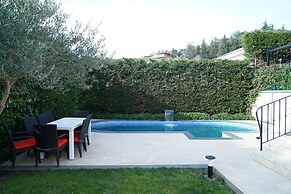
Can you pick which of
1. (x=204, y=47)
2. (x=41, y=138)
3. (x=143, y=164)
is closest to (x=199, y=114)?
(x=143, y=164)

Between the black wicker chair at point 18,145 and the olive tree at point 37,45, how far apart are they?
182 centimetres

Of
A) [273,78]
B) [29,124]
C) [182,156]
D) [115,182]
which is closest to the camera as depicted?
[115,182]

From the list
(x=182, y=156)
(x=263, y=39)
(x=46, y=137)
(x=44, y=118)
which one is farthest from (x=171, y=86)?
(x=46, y=137)

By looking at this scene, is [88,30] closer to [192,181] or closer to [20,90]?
[20,90]

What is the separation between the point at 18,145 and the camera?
650 cm

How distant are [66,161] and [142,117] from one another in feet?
30.4

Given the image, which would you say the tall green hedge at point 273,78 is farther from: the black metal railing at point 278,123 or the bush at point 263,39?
the black metal railing at point 278,123

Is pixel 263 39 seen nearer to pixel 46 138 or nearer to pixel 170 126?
pixel 170 126

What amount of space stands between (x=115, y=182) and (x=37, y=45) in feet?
10.7

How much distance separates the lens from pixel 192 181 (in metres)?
5.58

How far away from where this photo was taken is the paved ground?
535cm

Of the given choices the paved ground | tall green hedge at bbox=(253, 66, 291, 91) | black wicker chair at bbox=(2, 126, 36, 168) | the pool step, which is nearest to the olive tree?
black wicker chair at bbox=(2, 126, 36, 168)

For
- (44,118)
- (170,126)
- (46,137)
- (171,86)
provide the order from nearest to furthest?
(46,137)
(44,118)
(170,126)
(171,86)

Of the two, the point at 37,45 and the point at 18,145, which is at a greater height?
the point at 37,45
